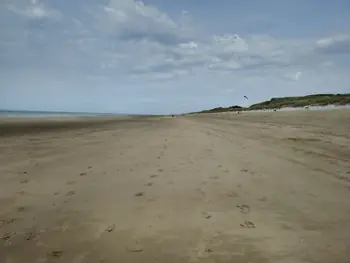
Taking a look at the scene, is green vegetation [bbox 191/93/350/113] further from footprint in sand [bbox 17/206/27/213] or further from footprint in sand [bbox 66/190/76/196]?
footprint in sand [bbox 17/206/27/213]

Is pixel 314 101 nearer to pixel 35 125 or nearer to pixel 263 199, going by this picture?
pixel 35 125

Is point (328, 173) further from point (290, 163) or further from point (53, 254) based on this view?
point (53, 254)

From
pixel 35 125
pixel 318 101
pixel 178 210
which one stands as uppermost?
pixel 318 101

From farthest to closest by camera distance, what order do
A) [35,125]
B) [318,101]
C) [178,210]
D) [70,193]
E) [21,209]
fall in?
[318,101] → [35,125] → [70,193] → [21,209] → [178,210]

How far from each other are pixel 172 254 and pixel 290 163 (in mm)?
5562

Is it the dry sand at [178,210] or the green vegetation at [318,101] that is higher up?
the green vegetation at [318,101]

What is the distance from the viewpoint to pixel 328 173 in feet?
21.7

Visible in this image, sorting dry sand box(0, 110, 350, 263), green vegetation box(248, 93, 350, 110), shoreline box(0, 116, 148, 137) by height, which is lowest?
dry sand box(0, 110, 350, 263)

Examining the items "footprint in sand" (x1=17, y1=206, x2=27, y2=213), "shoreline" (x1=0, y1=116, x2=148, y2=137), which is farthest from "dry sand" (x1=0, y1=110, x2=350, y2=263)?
"shoreline" (x1=0, y1=116, x2=148, y2=137)

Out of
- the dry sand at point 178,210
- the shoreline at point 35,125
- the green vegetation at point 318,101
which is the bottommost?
the dry sand at point 178,210

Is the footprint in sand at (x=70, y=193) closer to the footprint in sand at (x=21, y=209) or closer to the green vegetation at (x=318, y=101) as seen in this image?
the footprint in sand at (x=21, y=209)

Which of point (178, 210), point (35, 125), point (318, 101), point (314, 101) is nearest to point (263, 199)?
point (178, 210)

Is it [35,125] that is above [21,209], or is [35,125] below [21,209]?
above

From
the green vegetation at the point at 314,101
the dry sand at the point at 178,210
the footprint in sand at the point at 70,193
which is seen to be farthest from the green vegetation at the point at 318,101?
the footprint in sand at the point at 70,193
